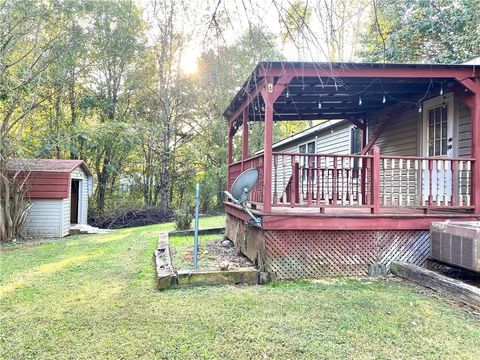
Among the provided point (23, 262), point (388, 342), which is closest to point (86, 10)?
point (23, 262)

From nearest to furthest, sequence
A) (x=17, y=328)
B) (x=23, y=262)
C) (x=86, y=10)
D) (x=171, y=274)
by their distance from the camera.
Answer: (x=17, y=328)
(x=171, y=274)
(x=23, y=262)
(x=86, y=10)

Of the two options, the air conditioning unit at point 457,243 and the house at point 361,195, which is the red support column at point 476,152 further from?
the air conditioning unit at point 457,243

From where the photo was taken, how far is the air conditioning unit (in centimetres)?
414

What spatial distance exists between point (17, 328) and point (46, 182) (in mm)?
8244

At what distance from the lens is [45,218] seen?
10.2 metres

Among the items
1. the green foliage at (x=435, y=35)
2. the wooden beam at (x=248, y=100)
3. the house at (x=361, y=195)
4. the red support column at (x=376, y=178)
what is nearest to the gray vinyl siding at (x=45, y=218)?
the wooden beam at (x=248, y=100)

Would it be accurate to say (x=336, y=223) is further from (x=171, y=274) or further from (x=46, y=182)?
(x=46, y=182)

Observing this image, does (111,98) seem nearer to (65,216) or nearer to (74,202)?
(74,202)

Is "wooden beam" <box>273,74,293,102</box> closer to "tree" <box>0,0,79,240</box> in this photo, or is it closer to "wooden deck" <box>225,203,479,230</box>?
"wooden deck" <box>225,203,479,230</box>

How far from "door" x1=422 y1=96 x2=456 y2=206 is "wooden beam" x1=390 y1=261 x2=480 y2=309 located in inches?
65.3

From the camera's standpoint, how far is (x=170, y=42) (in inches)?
111

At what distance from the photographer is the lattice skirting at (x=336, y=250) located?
16.0 ft

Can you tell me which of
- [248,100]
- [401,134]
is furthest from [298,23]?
[401,134]

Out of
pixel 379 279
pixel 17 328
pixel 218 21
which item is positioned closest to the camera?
pixel 218 21
